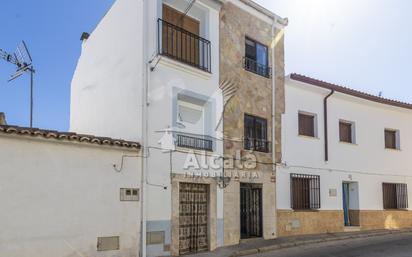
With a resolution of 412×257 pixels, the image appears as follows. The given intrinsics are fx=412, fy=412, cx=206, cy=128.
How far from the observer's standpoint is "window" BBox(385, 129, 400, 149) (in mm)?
20000

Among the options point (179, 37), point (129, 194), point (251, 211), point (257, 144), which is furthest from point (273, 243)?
point (179, 37)

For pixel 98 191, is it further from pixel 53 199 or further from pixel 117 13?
pixel 117 13

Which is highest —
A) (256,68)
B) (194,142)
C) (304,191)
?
Answer: (256,68)

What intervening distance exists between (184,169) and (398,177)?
12.7m

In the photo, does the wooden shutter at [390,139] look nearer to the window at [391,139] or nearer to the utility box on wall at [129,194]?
the window at [391,139]

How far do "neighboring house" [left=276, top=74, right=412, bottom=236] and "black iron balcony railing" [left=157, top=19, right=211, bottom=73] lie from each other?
4.33 meters

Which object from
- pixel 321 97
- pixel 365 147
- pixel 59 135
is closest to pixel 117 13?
pixel 59 135

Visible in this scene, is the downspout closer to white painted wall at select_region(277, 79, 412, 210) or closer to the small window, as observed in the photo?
the small window

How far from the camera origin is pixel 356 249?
12781mm

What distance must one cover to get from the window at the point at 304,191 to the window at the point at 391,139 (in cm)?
576

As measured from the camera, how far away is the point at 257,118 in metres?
14.7

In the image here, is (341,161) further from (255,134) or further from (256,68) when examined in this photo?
(256,68)

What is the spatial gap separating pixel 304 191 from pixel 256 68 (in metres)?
5.17

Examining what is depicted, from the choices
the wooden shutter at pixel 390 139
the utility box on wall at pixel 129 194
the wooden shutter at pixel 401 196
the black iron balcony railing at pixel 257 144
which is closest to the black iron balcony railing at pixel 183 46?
the black iron balcony railing at pixel 257 144
